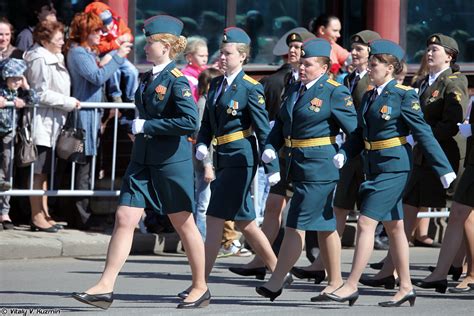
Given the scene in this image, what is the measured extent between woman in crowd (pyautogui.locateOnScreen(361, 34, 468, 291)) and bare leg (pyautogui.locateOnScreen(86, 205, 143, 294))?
232 cm

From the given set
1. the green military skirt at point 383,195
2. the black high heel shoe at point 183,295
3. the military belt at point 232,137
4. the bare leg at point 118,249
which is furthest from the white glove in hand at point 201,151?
the green military skirt at point 383,195

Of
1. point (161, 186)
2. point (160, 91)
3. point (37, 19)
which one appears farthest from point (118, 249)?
point (37, 19)

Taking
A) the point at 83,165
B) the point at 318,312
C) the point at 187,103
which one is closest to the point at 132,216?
the point at 187,103

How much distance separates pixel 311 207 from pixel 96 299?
1573 mm

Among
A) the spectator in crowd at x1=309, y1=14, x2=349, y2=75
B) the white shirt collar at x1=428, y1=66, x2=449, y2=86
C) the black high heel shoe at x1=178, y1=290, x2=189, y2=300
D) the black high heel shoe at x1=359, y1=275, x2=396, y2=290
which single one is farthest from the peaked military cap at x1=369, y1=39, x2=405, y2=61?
the spectator in crowd at x1=309, y1=14, x2=349, y2=75

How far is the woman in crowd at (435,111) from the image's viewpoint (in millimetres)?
10258

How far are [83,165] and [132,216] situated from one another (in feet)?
12.4

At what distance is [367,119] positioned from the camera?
30.6ft

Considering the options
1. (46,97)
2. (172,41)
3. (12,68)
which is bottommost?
(46,97)

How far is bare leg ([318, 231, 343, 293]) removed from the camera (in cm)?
928

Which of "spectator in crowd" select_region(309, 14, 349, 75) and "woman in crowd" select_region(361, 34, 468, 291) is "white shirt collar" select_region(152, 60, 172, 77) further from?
"spectator in crowd" select_region(309, 14, 349, 75)

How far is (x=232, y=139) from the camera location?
30.8 feet

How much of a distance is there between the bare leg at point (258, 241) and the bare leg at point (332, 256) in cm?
52

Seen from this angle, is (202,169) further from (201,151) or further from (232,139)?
(201,151)
